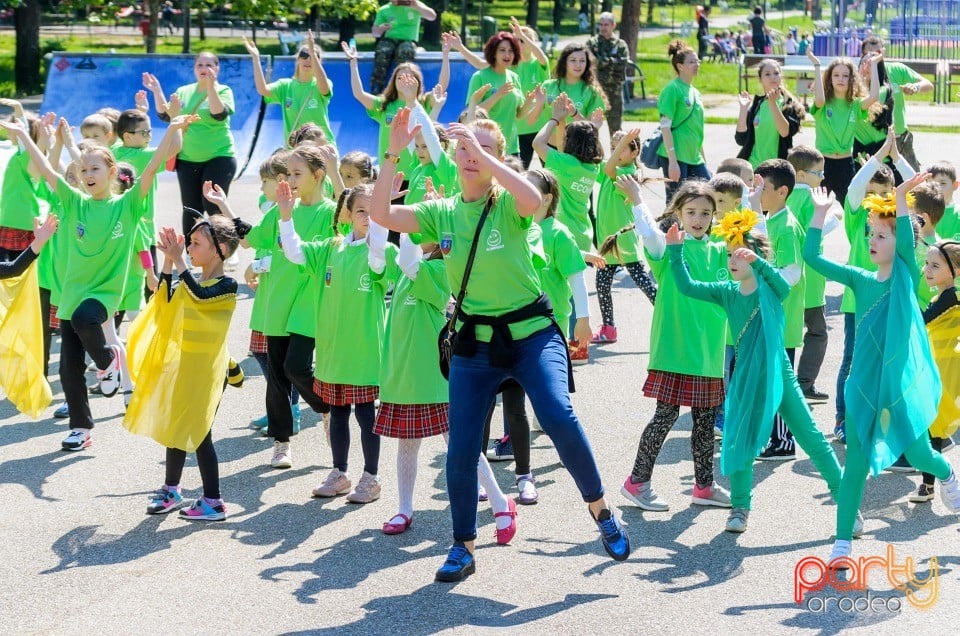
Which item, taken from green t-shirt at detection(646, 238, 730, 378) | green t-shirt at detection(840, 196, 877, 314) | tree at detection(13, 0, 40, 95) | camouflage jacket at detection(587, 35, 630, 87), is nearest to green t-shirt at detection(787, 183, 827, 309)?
green t-shirt at detection(840, 196, 877, 314)

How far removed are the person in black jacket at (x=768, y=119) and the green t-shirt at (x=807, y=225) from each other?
8.81 feet

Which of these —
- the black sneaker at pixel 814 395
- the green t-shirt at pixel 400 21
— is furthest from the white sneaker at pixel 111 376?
the green t-shirt at pixel 400 21

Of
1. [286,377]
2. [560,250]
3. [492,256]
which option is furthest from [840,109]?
[492,256]

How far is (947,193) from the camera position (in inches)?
329

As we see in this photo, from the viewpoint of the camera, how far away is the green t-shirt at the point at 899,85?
1245cm

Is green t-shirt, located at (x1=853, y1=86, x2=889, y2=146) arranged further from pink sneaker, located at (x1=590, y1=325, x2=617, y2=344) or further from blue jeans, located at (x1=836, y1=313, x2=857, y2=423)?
blue jeans, located at (x1=836, y1=313, x2=857, y2=423)

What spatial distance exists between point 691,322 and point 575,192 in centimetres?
282

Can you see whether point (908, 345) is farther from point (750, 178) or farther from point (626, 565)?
point (750, 178)

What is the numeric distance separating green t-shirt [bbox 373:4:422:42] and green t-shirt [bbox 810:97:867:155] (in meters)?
7.00

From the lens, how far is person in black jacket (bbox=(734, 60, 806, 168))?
11477mm

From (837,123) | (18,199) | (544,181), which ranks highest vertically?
(837,123)

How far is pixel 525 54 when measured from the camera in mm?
13344

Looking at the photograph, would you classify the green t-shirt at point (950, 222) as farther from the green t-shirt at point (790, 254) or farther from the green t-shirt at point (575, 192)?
the green t-shirt at point (575, 192)

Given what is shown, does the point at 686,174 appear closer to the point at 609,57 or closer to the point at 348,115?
the point at 609,57
